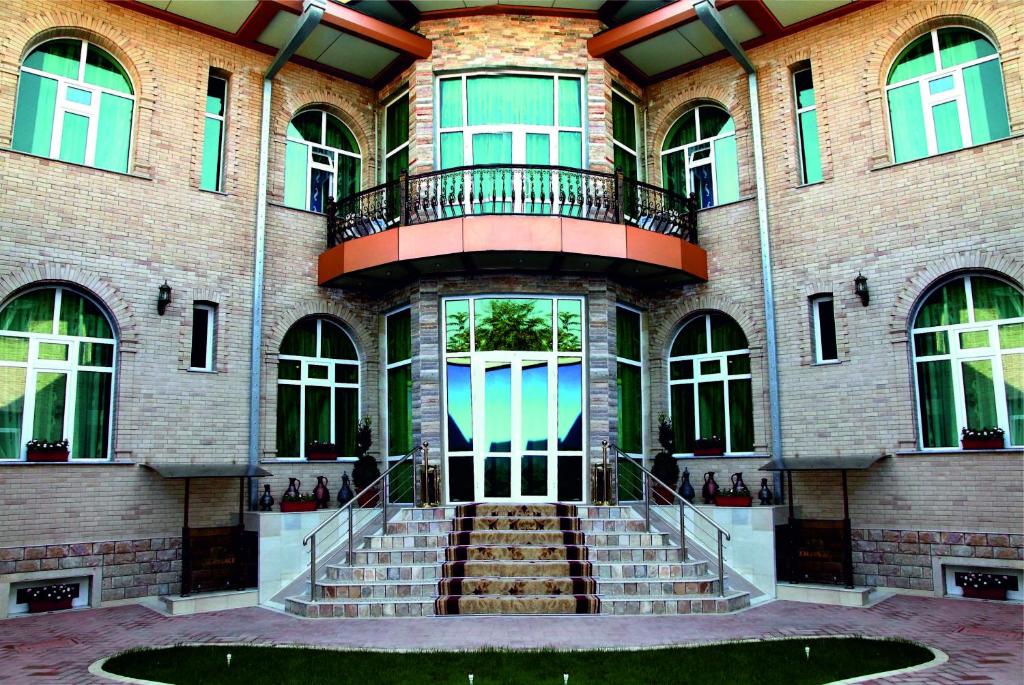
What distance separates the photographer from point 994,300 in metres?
11.2

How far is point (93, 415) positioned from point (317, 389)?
11.2ft

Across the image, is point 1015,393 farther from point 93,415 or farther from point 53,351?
point 53,351

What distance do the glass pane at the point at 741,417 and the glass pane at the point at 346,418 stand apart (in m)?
6.23

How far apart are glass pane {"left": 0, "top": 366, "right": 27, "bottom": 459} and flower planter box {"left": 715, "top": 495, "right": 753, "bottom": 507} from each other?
9.86 metres

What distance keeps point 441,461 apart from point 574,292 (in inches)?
133

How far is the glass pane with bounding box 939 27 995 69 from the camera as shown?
11.7 m

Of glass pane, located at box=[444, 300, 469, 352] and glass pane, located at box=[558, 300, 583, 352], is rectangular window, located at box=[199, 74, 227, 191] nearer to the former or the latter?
glass pane, located at box=[444, 300, 469, 352]

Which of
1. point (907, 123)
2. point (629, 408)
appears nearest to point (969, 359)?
point (907, 123)

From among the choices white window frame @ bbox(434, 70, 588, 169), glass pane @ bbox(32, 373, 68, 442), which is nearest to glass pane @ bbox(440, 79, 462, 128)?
white window frame @ bbox(434, 70, 588, 169)

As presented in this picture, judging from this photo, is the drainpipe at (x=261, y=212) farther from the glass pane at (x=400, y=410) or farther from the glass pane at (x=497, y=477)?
the glass pane at (x=497, y=477)

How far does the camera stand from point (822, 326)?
12.7 meters

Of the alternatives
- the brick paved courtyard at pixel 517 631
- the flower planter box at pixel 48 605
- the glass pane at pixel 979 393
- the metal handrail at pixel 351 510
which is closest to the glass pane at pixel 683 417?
the brick paved courtyard at pixel 517 631

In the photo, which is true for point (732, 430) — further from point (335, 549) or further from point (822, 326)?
point (335, 549)

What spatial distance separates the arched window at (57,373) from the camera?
1092 cm
